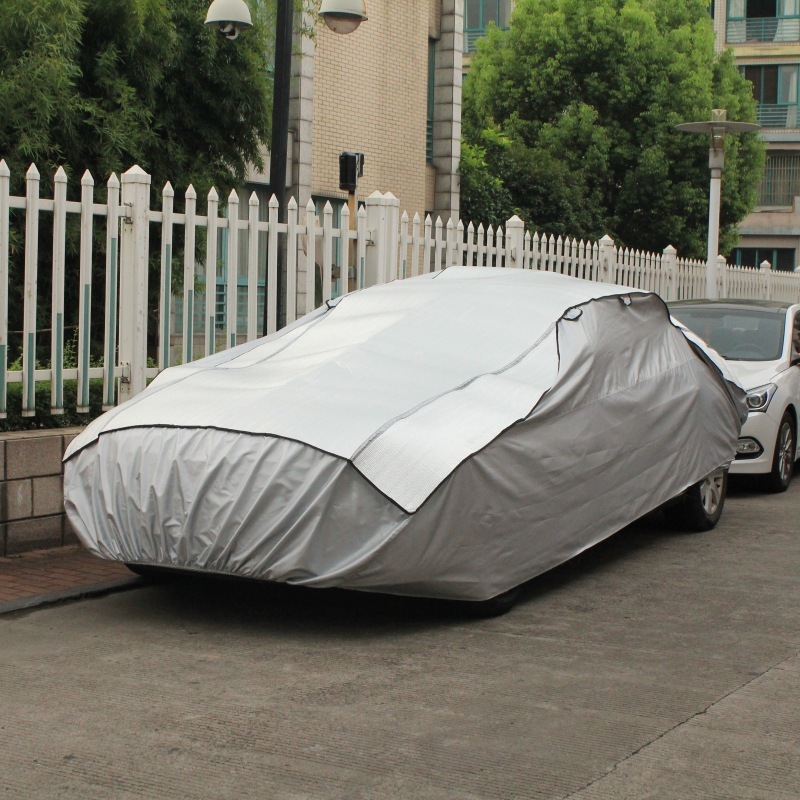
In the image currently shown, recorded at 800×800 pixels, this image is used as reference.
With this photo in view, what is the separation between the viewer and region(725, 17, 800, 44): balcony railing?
4222 cm

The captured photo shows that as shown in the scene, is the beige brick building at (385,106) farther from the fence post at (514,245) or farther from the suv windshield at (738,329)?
the suv windshield at (738,329)

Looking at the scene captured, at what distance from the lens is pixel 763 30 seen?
42.6 m

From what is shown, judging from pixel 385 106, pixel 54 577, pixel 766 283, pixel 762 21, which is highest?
pixel 762 21

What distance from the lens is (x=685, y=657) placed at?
523 cm

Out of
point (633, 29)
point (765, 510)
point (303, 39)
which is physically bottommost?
point (765, 510)

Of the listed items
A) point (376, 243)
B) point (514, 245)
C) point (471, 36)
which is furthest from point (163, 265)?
point (471, 36)

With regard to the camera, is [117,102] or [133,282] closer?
[133,282]

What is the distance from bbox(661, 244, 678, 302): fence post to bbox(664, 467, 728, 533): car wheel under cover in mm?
7779

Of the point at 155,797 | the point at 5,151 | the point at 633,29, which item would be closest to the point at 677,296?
the point at 5,151

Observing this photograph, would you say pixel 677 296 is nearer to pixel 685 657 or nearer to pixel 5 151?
pixel 5 151

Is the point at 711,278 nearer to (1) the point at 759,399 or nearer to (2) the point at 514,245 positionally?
(2) the point at 514,245

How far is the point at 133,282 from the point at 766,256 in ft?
125

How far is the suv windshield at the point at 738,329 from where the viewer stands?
10.6m

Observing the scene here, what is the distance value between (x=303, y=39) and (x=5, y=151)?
827 centimetres
